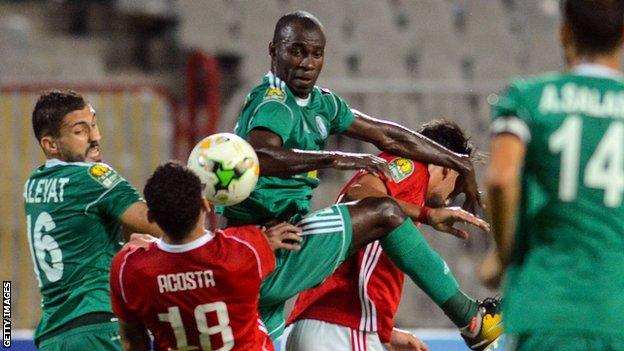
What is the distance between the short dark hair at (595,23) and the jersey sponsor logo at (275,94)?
1929 mm

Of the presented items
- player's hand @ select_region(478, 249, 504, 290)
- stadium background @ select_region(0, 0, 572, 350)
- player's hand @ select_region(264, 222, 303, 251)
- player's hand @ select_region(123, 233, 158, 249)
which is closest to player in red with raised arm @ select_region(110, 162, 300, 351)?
player's hand @ select_region(123, 233, 158, 249)

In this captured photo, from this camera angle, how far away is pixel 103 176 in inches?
215

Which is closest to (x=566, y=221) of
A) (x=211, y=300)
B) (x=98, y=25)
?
(x=211, y=300)

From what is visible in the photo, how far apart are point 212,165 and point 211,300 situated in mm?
549

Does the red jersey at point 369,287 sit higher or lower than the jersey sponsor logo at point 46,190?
lower

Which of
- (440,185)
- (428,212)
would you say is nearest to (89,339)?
(428,212)

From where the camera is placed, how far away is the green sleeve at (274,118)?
5.27m

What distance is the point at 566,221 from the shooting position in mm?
3584

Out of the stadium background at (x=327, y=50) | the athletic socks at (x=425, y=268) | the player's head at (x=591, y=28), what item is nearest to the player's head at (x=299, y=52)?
the athletic socks at (x=425, y=268)

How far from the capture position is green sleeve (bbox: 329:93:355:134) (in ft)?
18.9

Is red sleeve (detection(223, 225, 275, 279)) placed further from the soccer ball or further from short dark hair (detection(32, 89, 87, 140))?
short dark hair (detection(32, 89, 87, 140))

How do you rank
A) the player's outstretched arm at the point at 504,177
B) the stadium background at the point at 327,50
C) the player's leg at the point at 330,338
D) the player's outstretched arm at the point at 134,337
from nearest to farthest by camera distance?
the player's outstretched arm at the point at 504,177, the player's outstretched arm at the point at 134,337, the player's leg at the point at 330,338, the stadium background at the point at 327,50

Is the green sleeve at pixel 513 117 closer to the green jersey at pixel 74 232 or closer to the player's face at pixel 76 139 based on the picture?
the green jersey at pixel 74 232

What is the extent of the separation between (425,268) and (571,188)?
202 cm
